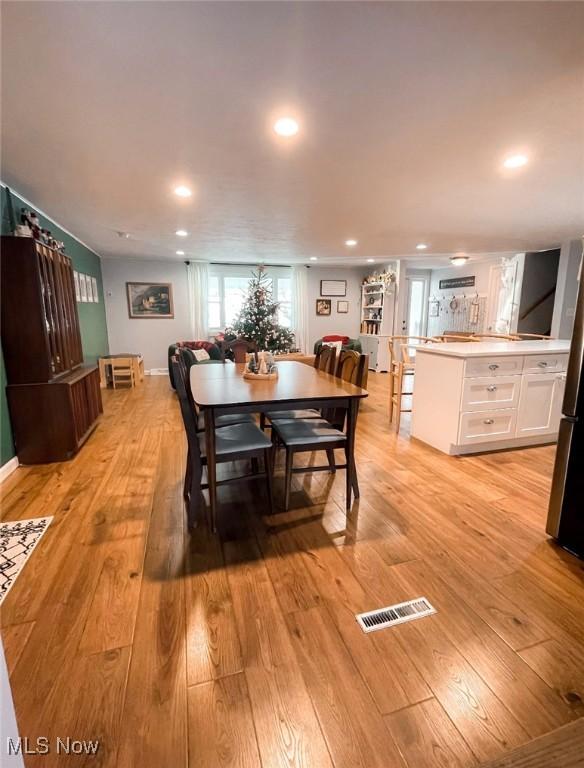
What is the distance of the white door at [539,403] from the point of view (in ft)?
10.9

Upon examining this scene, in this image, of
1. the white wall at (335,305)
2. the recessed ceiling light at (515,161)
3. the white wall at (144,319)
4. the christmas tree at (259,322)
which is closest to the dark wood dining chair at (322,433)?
the recessed ceiling light at (515,161)

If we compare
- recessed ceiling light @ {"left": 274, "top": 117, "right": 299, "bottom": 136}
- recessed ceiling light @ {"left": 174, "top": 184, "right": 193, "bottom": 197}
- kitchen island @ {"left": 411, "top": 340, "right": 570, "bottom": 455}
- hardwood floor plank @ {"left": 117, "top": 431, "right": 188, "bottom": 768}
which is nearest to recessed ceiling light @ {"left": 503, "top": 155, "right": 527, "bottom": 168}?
kitchen island @ {"left": 411, "top": 340, "right": 570, "bottom": 455}

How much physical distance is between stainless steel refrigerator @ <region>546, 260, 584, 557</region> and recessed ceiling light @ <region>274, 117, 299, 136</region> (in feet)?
5.70

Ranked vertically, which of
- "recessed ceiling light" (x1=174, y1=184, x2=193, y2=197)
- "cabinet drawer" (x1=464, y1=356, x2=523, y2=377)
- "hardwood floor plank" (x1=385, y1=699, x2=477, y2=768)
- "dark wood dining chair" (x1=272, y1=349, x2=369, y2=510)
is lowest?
"hardwood floor plank" (x1=385, y1=699, x2=477, y2=768)

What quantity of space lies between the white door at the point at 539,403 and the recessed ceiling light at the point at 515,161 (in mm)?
1749

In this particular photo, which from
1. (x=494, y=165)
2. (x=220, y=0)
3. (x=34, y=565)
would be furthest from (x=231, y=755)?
(x=494, y=165)

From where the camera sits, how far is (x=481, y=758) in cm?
102

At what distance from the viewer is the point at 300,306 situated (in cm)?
841

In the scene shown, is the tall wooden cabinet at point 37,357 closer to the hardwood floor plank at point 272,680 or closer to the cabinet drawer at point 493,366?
the hardwood floor plank at point 272,680

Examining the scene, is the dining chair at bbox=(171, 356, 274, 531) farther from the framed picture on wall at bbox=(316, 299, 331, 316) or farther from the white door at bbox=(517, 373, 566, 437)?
the framed picture on wall at bbox=(316, 299, 331, 316)

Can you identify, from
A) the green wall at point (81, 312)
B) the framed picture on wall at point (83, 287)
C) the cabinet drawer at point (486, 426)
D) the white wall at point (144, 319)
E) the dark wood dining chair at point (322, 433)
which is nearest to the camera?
the dark wood dining chair at point (322, 433)

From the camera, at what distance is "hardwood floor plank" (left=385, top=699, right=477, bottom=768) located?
1024mm

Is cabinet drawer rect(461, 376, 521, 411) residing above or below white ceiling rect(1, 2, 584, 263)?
below

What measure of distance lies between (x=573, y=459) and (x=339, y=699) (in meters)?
1.64
